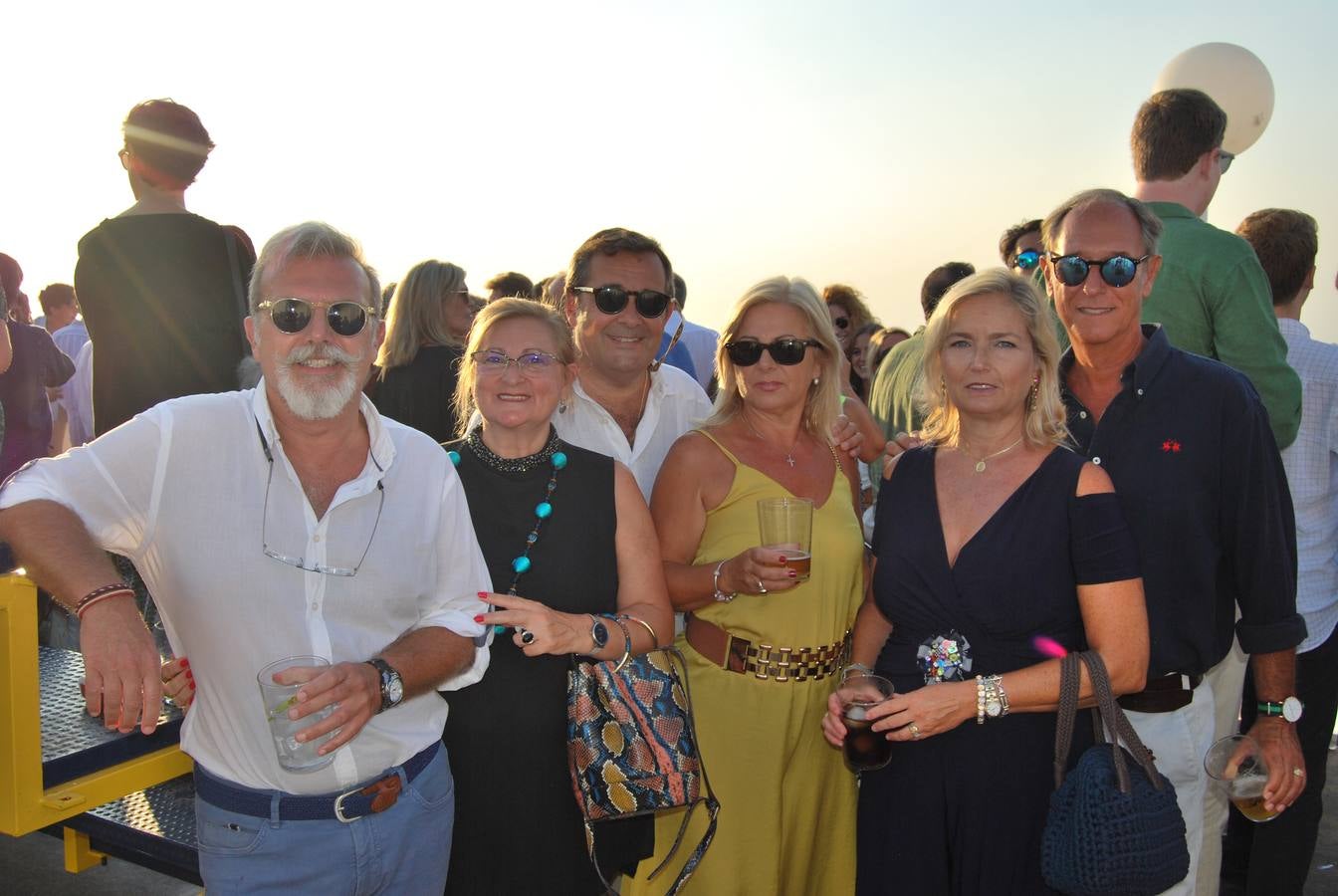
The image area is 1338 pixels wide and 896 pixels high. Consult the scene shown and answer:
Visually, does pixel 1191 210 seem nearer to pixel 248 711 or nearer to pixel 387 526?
pixel 387 526

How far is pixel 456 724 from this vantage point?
2.69m

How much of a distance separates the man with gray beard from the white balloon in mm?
5657

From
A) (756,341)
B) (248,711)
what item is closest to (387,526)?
(248,711)

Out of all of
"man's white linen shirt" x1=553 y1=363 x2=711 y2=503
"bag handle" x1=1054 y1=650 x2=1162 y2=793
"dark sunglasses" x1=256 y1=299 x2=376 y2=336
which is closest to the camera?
"dark sunglasses" x1=256 y1=299 x2=376 y2=336

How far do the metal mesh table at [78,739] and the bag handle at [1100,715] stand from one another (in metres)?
2.28

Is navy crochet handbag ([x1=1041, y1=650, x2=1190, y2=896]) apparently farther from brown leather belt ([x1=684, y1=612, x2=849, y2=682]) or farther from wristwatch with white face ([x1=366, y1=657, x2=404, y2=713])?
wristwatch with white face ([x1=366, y1=657, x2=404, y2=713])

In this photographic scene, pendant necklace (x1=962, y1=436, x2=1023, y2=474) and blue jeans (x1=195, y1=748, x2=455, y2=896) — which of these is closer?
blue jeans (x1=195, y1=748, x2=455, y2=896)

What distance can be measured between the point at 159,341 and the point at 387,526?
227 centimetres

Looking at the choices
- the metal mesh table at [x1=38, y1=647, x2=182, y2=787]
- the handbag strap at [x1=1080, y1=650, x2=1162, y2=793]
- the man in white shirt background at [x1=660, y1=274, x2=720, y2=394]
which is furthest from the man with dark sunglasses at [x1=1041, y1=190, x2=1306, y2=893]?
the man in white shirt background at [x1=660, y1=274, x2=720, y2=394]

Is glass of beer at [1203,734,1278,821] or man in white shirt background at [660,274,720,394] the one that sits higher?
man in white shirt background at [660,274,720,394]

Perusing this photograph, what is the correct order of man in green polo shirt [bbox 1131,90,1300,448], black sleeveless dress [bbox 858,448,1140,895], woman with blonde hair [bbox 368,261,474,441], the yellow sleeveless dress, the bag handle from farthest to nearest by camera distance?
woman with blonde hair [bbox 368,261,474,441] < man in green polo shirt [bbox 1131,90,1300,448] < the yellow sleeveless dress < black sleeveless dress [bbox 858,448,1140,895] < the bag handle

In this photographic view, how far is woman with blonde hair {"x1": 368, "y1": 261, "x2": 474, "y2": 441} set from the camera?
489 centimetres

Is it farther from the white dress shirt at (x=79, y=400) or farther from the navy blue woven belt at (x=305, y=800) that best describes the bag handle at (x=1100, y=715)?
the white dress shirt at (x=79, y=400)

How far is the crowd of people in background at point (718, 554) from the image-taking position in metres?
2.17
